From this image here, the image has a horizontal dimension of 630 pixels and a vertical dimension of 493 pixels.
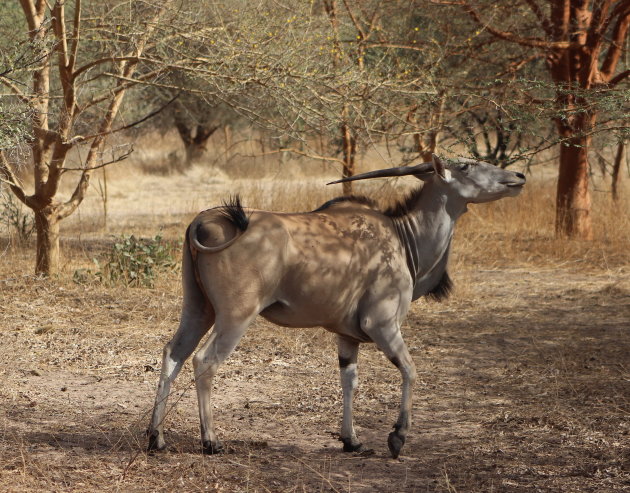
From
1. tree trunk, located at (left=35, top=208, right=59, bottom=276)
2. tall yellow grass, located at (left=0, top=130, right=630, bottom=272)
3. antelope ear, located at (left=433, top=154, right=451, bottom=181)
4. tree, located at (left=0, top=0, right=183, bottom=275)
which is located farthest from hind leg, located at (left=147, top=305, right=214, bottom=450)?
tree trunk, located at (left=35, top=208, right=59, bottom=276)

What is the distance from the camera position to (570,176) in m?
12.7

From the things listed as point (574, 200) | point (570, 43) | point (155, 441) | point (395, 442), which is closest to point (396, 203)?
point (395, 442)

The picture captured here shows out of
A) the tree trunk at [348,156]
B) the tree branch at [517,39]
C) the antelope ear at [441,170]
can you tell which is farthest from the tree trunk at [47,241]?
the antelope ear at [441,170]

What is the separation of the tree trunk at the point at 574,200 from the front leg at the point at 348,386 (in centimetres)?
811

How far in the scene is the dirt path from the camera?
4.69 metres

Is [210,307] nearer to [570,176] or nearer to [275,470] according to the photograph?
[275,470]

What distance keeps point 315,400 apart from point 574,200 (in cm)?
758

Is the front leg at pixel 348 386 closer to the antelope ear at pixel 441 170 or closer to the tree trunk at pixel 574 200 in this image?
the antelope ear at pixel 441 170

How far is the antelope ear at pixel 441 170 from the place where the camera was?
5.30 metres

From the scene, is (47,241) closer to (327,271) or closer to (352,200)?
(352,200)

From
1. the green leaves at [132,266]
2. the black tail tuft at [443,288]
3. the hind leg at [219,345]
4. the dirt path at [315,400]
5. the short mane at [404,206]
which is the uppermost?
the short mane at [404,206]

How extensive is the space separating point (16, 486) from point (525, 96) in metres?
8.05

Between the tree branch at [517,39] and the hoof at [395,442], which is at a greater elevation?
the tree branch at [517,39]

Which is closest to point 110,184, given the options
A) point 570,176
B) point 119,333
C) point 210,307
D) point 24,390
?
point 570,176
